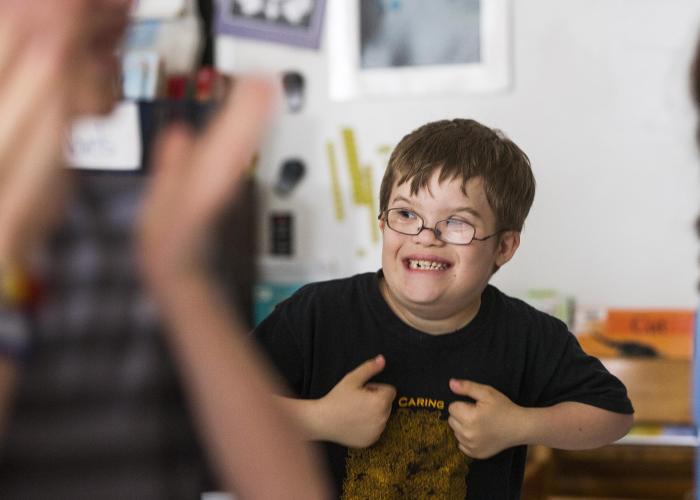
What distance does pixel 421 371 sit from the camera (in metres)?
0.92

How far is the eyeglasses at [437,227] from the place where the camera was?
2.98 ft

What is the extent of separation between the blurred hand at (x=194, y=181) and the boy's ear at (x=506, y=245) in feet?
2.12

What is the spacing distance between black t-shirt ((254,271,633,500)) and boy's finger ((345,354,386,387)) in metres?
0.04

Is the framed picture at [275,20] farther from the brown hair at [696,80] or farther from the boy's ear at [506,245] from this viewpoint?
the boy's ear at [506,245]

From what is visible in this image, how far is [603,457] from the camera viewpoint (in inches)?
81.8

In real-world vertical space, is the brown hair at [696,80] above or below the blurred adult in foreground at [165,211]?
above

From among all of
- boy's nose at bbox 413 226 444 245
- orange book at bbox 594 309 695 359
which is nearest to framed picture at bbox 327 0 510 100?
orange book at bbox 594 309 695 359

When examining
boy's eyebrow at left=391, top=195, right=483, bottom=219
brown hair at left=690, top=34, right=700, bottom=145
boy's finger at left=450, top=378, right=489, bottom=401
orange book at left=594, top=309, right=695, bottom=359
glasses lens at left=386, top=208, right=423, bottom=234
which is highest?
brown hair at left=690, top=34, right=700, bottom=145

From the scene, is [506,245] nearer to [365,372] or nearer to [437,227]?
[437,227]

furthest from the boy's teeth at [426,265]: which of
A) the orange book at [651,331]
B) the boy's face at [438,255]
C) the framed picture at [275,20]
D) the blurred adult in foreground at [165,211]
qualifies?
the framed picture at [275,20]

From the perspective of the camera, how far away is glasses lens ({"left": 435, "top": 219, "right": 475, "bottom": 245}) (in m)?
0.91

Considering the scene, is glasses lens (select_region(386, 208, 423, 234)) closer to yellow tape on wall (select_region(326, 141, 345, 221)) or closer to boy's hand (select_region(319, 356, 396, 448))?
boy's hand (select_region(319, 356, 396, 448))

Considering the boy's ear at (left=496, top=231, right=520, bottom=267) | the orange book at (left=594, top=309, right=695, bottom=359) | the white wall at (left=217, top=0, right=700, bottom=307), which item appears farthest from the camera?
the white wall at (left=217, top=0, right=700, bottom=307)

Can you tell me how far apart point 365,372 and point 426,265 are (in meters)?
0.12
